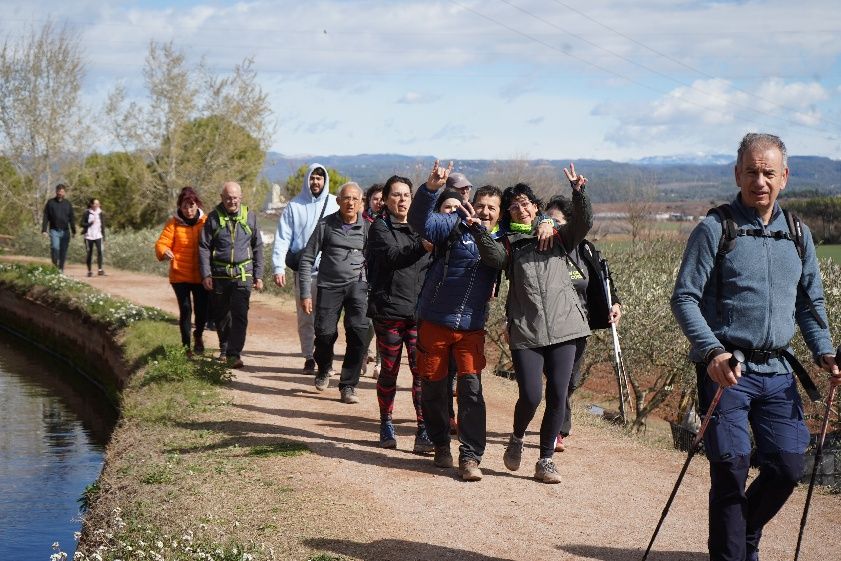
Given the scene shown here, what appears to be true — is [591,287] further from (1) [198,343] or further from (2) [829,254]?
(2) [829,254]

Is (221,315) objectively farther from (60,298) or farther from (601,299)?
(60,298)

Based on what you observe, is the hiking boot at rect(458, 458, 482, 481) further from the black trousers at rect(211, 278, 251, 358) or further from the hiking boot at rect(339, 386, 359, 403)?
the black trousers at rect(211, 278, 251, 358)

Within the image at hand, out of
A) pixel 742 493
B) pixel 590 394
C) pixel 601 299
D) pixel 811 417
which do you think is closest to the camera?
pixel 742 493

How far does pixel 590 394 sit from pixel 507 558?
10.4 m

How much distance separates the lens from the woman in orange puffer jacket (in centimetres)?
1260

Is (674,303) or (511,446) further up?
(674,303)

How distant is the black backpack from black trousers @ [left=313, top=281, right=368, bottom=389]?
5509 millimetres

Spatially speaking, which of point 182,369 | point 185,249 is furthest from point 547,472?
point 185,249

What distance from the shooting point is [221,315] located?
12578 millimetres

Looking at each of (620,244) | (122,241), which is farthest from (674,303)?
(122,241)

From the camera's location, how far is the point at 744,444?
194 inches

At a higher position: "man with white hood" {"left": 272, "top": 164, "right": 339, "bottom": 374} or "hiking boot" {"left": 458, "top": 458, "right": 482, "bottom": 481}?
"man with white hood" {"left": 272, "top": 164, "right": 339, "bottom": 374}

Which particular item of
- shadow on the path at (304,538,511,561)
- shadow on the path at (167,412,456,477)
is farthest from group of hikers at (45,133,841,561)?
shadow on the path at (304,538,511,561)

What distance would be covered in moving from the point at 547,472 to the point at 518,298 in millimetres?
1201
